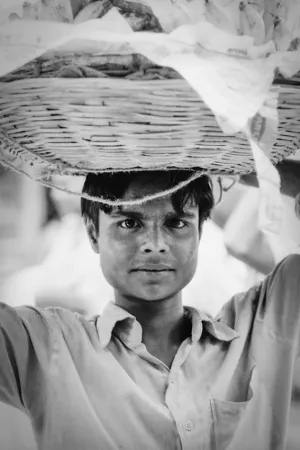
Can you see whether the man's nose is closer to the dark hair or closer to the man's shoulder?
the dark hair

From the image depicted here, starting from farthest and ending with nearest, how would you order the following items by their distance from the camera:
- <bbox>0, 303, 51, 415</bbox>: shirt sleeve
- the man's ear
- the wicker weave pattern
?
the man's ear, <bbox>0, 303, 51, 415</bbox>: shirt sleeve, the wicker weave pattern

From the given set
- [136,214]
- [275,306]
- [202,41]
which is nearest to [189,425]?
[275,306]

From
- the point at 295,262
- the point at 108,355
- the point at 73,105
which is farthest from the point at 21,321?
the point at 295,262

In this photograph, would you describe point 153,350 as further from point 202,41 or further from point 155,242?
point 202,41

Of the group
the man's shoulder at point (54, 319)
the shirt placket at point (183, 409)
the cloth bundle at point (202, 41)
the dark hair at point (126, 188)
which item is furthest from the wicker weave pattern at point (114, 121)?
the shirt placket at point (183, 409)

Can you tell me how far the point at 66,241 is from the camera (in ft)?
3.71

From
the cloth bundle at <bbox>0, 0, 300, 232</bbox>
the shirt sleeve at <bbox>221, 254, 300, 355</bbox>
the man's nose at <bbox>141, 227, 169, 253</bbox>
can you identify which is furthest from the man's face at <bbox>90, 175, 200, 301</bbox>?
the cloth bundle at <bbox>0, 0, 300, 232</bbox>

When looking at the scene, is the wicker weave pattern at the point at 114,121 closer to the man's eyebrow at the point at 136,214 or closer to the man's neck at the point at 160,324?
the man's eyebrow at the point at 136,214

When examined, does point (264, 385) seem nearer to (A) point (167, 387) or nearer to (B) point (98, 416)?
(A) point (167, 387)

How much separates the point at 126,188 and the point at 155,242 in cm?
12

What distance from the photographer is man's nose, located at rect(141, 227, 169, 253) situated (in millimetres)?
1085

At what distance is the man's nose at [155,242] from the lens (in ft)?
3.56

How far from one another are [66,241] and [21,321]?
0.61 feet

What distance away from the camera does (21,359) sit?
1.03 m
